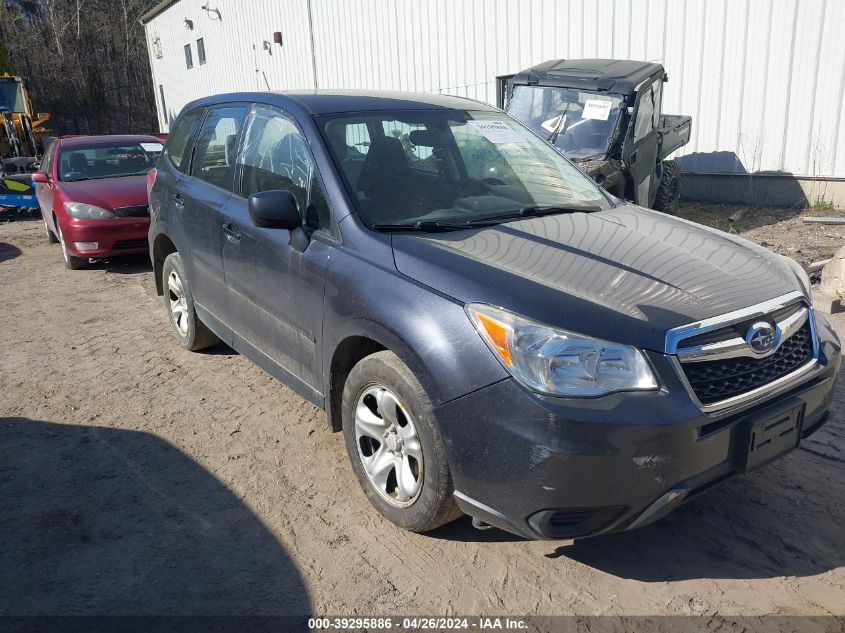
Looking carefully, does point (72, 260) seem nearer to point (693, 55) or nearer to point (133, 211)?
point (133, 211)

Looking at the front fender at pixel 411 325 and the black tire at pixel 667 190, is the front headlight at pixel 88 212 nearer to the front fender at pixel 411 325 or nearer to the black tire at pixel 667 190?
the front fender at pixel 411 325

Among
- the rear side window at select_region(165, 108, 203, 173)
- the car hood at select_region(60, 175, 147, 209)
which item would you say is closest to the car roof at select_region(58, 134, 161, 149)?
the car hood at select_region(60, 175, 147, 209)

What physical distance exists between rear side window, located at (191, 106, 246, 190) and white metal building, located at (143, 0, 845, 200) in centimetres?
860

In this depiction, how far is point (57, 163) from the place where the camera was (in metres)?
9.21

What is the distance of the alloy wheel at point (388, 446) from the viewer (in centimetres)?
290

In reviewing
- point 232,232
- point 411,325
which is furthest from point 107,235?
point 411,325

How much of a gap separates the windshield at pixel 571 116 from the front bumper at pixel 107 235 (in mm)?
4616

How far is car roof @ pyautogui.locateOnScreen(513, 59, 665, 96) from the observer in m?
8.48

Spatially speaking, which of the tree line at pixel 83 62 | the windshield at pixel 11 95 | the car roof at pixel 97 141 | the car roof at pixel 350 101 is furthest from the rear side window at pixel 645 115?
the tree line at pixel 83 62

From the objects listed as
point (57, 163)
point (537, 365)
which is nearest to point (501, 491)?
point (537, 365)

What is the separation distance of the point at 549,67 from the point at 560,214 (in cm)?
654

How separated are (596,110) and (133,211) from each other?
5598 mm

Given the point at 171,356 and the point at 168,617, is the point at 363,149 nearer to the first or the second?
the point at 168,617

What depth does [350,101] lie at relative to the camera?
3.88m
